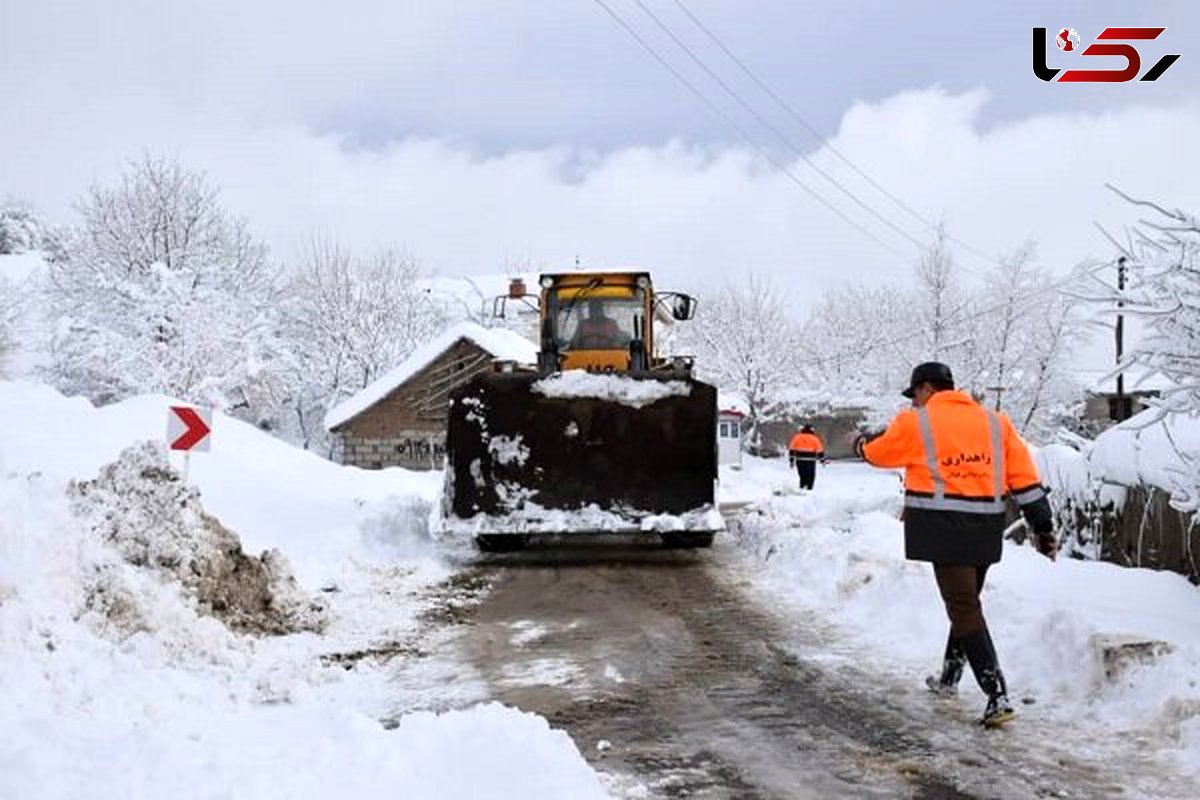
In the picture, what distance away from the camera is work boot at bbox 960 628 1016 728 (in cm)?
460

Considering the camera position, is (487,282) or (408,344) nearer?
(408,344)

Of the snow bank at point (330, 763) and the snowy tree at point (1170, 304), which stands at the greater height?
the snowy tree at point (1170, 304)

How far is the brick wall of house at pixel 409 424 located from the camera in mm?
34562

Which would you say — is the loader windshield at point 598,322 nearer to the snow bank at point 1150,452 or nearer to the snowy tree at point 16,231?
the snow bank at point 1150,452

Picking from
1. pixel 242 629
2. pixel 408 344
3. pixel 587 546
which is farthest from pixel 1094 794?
pixel 408 344

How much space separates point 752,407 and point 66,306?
101 feet

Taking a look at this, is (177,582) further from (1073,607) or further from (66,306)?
(66,306)

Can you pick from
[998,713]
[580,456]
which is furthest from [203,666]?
[580,456]

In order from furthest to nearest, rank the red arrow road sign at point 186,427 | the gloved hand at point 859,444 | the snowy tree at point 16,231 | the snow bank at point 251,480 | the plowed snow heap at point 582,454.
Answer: the snowy tree at point 16,231
the plowed snow heap at point 582,454
the snow bank at point 251,480
the red arrow road sign at point 186,427
the gloved hand at point 859,444

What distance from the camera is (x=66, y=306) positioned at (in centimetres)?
3291

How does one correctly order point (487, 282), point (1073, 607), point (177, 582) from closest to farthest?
point (1073, 607) < point (177, 582) < point (487, 282)

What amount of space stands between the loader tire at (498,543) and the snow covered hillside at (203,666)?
42.1 inches

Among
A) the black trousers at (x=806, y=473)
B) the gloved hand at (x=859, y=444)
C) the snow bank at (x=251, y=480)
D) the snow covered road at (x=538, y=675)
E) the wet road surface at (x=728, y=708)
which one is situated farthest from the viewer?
the black trousers at (x=806, y=473)

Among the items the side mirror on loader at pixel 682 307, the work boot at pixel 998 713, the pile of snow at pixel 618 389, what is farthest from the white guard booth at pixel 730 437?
the work boot at pixel 998 713
